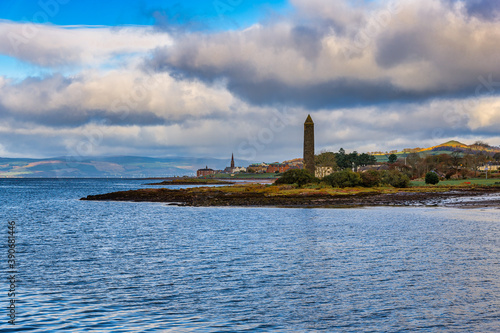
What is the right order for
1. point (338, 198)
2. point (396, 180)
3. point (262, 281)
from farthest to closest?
point (396, 180)
point (338, 198)
point (262, 281)

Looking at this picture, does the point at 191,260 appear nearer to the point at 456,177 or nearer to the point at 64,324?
the point at 64,324

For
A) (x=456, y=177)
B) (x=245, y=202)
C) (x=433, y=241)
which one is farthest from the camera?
(x=456, y=177)

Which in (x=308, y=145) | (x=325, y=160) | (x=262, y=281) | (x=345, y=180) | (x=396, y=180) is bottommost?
(x=262, y=281)

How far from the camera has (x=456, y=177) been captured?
16312 cm

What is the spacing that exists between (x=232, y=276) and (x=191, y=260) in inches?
223

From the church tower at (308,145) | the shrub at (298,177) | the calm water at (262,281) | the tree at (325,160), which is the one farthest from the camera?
the tree at (325,160)

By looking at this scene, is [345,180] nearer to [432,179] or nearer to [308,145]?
[308,145]

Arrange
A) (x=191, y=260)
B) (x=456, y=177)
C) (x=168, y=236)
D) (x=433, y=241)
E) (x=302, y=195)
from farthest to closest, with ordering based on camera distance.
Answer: (x=456, y=177) < (x=302, y=195) < (x=168, y=236) < (x=433, y=241) < (x=191, y=260)

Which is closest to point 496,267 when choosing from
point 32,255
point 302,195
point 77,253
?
point 77,253

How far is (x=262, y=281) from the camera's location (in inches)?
870

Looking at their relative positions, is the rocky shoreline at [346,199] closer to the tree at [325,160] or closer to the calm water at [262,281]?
the calm water at [262,281]

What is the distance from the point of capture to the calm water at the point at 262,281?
633 inches

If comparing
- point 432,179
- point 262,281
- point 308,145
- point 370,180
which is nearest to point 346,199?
point 370,180

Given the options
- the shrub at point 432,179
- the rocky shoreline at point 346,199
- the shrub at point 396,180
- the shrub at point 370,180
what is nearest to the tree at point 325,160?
the shrub at point 432,179
